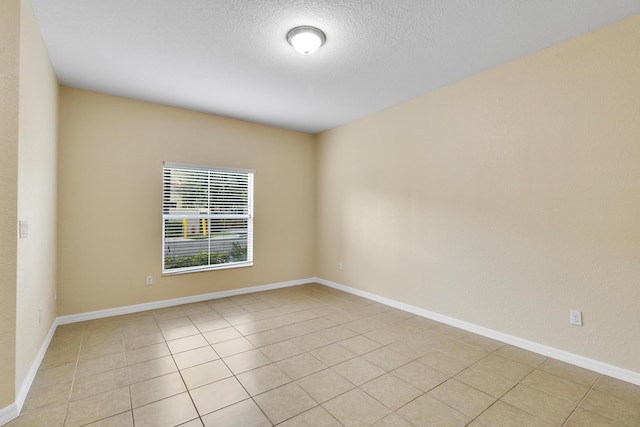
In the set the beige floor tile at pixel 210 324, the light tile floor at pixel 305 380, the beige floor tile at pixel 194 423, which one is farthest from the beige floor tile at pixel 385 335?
the beige floor tile at pixel 194 423

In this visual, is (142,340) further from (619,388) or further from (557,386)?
(619,388)

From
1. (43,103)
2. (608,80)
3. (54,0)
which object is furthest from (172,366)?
(608,80)

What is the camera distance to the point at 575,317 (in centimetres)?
246

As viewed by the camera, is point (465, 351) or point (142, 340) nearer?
point (465, 351)

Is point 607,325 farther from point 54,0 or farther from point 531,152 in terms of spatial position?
point 54,0

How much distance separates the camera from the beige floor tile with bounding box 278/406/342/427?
1764mm

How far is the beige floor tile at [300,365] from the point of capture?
2.34 meters

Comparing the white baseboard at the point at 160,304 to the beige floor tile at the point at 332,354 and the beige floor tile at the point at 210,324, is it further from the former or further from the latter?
the beige floor tile at the point at 332,354

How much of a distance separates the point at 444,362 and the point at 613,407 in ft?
3.36

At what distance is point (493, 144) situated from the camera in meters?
2.99

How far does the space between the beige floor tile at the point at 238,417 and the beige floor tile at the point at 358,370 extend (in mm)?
724

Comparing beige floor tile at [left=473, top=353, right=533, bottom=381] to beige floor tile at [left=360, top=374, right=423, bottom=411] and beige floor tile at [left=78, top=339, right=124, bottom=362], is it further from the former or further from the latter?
beige floor tile at [left=78, top=339, right=124, bottom=362]

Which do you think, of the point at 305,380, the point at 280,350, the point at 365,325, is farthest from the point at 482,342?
the point at 280,350

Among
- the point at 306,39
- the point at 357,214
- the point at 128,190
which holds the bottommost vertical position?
the point at 357,214
